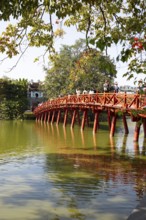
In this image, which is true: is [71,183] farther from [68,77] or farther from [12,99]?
[12,99]

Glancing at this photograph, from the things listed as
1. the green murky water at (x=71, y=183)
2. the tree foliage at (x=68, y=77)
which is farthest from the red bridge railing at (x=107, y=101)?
the tree foliage at (x=68, y=77)

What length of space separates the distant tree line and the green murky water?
1576 inches

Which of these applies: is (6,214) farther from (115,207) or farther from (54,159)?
(54,159)

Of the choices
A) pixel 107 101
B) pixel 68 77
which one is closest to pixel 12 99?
pixel 68 77

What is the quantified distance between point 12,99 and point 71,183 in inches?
2035

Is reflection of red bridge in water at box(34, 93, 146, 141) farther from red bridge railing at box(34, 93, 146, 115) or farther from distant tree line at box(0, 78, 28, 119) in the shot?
distant tree line at box(0, 78, 28, 119)

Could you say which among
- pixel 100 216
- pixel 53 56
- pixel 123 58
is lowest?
pixel 100 216

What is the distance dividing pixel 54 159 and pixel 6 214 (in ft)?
26.7

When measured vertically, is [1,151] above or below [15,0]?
below

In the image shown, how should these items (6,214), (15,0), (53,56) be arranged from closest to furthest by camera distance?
(15,0) → (6,214) → (53,56)

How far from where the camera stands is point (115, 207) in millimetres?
9078

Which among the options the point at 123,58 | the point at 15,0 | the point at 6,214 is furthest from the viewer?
the point at 6,214

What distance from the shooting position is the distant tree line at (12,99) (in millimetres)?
59344

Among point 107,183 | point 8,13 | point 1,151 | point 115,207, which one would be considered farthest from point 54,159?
point 8,13
